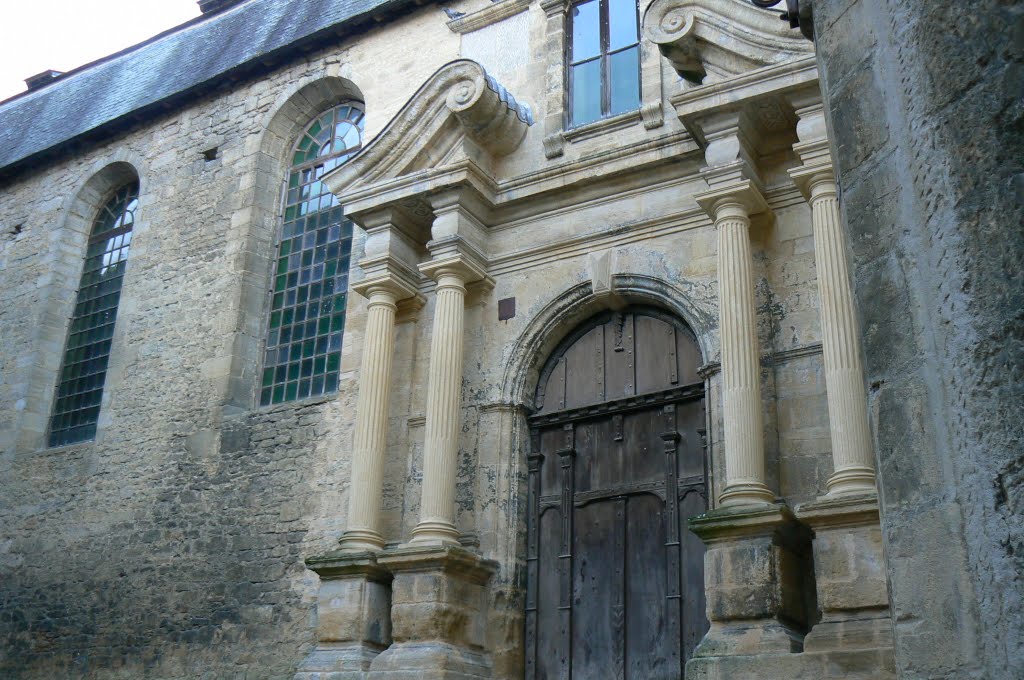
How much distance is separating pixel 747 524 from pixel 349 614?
2983 millimetres

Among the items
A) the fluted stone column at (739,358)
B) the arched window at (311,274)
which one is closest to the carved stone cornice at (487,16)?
the arched window at (311,274)

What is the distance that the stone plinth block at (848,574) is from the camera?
552cm

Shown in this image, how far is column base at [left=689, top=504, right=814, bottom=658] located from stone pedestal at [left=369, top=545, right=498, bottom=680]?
1.82 metres

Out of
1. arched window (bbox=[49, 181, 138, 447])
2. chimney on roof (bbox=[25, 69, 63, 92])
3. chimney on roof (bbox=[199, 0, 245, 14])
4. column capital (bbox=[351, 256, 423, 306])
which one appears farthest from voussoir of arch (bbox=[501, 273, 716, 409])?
chimney on roof (bbox=[25, 69, 63, 92])

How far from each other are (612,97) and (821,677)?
16.1 ft

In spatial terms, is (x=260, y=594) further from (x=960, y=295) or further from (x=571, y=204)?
(x=960, y=295)

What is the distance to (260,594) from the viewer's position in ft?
29.7

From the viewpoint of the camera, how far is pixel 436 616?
7.07m

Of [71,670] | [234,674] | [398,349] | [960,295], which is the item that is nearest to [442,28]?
[398,349]

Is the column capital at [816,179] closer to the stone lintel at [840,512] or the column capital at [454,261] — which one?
the stone lintel at [840,512]

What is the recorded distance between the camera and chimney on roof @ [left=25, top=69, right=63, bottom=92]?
15.7 meters

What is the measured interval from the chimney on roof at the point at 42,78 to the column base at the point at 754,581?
1320 centimetres

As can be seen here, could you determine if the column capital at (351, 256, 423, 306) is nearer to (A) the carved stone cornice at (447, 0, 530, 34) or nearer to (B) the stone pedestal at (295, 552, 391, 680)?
(B) the stone pedestal at (295, 552, 391, 680)

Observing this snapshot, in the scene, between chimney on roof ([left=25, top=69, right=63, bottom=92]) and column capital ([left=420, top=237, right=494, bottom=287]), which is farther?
chimney on roof ([left=25, top=69, right=63, bottom=92])
